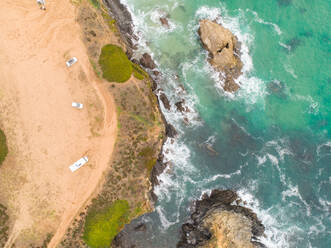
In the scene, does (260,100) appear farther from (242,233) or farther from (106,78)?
(106,78)

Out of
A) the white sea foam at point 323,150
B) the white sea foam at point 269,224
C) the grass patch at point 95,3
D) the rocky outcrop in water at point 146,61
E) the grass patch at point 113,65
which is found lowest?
the white sea foam at point 269,224

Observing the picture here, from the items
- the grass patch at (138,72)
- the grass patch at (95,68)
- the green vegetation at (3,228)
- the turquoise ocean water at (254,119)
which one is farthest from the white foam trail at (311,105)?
the green vegetation at (3,228)

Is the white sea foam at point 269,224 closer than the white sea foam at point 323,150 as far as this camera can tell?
Yes

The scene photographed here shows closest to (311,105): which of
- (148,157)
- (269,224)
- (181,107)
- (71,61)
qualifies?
(269,224)

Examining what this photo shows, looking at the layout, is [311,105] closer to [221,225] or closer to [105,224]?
[221,225]

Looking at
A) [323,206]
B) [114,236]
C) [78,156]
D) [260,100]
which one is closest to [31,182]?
[78,156]

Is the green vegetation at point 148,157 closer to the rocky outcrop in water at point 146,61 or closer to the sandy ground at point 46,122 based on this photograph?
the sandy ground at point 46,122
